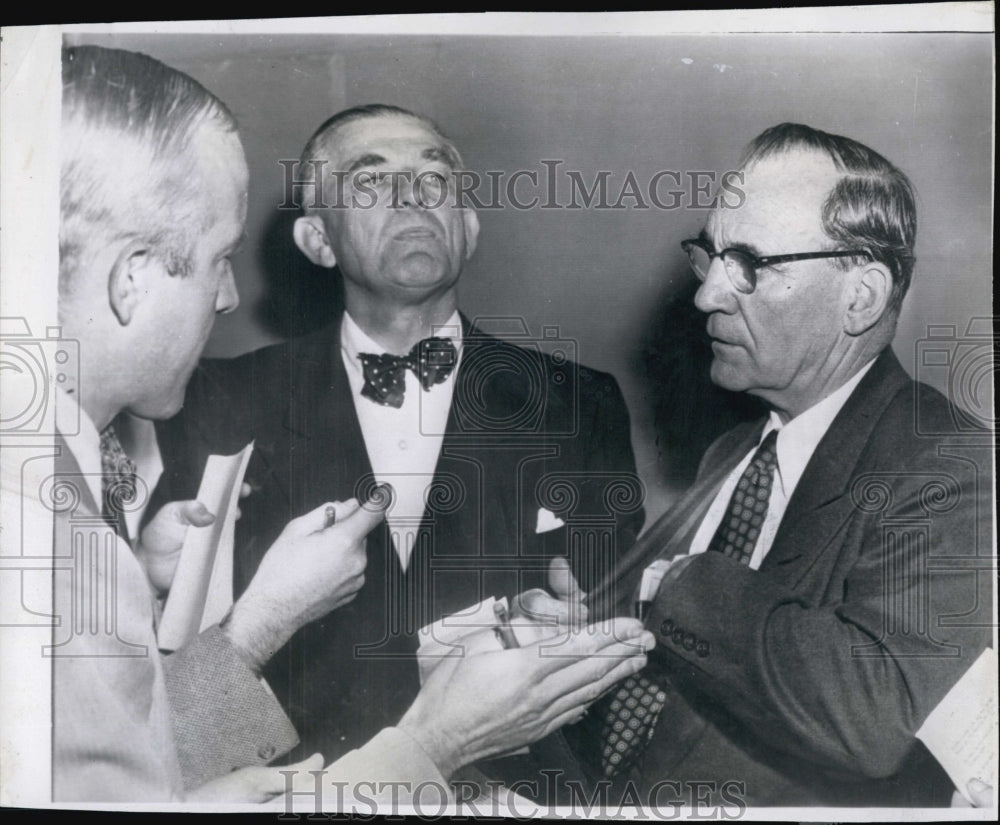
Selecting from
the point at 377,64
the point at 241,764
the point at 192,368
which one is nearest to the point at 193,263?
the point at 192,368

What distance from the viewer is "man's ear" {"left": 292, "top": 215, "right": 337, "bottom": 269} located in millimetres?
2926

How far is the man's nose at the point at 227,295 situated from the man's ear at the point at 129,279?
0.65 ft

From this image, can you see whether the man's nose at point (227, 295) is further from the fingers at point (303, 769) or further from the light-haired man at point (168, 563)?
the fingers at point (303, 769)

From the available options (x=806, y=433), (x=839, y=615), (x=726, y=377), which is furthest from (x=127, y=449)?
(x=839, y=615)

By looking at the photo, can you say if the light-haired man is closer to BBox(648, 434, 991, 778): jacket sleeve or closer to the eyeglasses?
BBox(648, 434, 991, 778): jacket sleeve

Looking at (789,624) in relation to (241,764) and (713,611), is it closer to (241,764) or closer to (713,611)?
(713,611)

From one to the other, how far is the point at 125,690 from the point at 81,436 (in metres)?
0.75

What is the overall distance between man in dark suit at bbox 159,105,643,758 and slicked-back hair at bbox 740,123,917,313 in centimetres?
81

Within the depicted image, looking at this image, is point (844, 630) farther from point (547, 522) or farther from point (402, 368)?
point (402, 368)

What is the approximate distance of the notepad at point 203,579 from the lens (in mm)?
2902

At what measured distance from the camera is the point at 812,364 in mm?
2879

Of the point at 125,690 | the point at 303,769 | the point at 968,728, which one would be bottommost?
the point at 303,769

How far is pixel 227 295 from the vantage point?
2928 mm

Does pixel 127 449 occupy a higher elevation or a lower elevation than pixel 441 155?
lower
